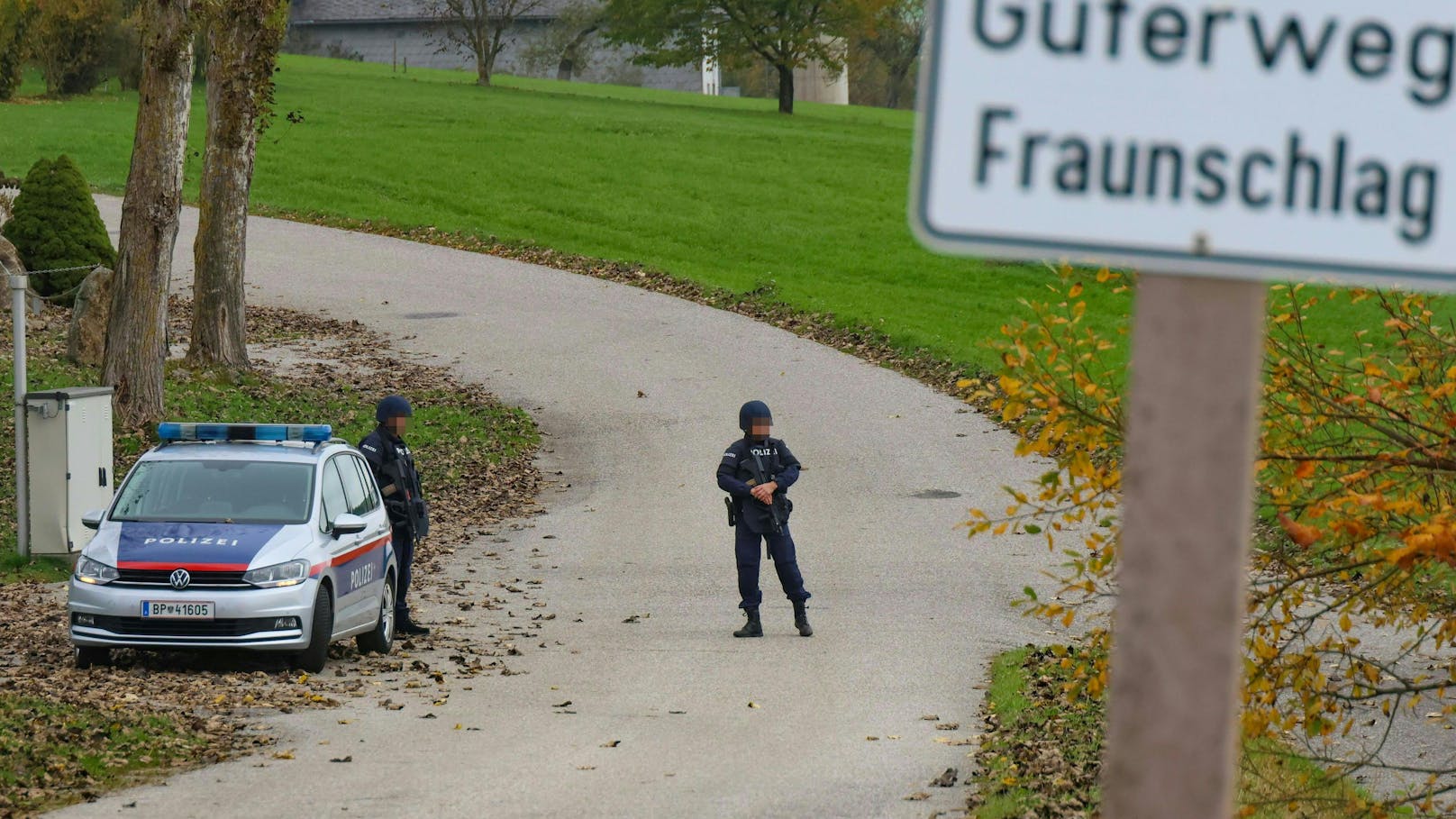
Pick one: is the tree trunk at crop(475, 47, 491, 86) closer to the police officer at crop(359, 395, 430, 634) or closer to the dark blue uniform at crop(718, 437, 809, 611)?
the police officer at crop(359, 395, 430, 634)

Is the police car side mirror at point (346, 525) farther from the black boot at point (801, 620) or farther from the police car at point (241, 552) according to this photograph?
the black boot at point (801, 620)

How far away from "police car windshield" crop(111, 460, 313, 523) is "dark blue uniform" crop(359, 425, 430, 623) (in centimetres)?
99

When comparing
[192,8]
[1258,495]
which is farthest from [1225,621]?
[192,8]

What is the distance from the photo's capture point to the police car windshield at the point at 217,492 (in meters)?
12.7

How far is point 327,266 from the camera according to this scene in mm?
34906

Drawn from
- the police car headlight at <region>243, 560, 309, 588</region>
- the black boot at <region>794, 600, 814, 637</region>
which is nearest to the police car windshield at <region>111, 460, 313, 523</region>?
the police car headlight at <region>243, 560, 309, 588</region>

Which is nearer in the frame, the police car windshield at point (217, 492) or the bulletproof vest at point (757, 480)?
the police car windshield at point (217, 492)

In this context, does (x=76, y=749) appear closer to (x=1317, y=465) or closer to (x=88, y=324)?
(x=1317, y=465)

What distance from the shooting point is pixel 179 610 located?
11.9m

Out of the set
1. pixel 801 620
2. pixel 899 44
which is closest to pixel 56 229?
pixel 801 620

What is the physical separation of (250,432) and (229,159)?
416 inches

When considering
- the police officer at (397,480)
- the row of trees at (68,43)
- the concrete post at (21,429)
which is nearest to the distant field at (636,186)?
the row of trees at (68,43)

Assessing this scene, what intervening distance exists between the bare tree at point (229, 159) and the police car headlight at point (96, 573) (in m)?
10.8

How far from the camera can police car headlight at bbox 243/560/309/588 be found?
1203 centimetres
